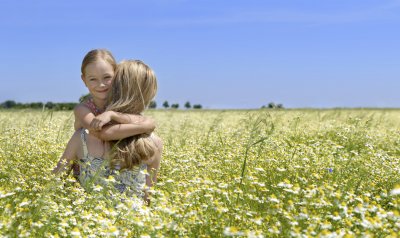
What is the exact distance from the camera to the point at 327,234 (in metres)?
2.93

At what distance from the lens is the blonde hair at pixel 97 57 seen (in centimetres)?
561

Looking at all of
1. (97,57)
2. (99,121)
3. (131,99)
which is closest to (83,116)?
(99,121)

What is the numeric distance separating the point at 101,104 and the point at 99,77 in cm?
31

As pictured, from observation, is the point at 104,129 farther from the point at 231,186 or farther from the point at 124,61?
the point at 231,186

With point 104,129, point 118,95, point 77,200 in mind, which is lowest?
point 77,200

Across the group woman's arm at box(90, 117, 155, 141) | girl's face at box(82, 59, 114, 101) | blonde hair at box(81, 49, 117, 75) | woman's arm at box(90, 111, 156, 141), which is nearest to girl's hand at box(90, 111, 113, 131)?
woman's arm at box(90, 111, 156, 141)

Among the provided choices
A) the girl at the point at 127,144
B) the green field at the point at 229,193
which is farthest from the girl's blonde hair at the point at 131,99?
the green field at the point at 229,193

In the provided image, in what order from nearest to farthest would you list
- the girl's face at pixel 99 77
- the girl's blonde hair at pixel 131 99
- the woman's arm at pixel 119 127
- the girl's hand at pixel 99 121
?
1. the girl's hand at pixel 99 121
2. the woman's arm at pixel 119 127
3. the girl's blonde hair at pixel 131 99
4. the girl's face at pixel 99 77

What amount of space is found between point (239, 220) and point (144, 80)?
2088mm

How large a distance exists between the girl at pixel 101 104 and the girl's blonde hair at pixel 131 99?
0.10 meters

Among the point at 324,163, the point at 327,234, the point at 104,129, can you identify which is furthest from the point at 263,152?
the point at 327,234

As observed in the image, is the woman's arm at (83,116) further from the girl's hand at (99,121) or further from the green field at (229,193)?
the green field at (229,193)

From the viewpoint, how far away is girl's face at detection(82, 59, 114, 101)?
5590 millimetres

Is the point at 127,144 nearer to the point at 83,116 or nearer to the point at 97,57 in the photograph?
the point at 83,116
